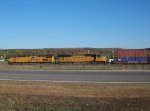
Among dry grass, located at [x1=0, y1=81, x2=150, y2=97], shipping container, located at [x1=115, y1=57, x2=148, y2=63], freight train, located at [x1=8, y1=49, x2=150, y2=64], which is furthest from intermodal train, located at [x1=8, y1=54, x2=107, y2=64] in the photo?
dry grass, located at [x1=0, y1=81, x2=150, y2=97]

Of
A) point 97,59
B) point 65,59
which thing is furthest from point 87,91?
point 65,59


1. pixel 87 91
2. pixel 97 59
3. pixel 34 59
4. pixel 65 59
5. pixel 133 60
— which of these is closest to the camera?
pixel 87 91

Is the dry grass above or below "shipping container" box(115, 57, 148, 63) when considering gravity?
below

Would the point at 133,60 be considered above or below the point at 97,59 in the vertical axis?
below

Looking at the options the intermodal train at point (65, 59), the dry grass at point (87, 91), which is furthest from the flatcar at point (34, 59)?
the dry grass at point (87, 91)

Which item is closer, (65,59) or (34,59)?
(65,59)

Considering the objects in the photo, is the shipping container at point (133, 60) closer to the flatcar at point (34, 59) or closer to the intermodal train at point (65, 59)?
the intermodal train at point (65, 59)

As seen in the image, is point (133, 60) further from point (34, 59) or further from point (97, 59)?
point (34, 59)

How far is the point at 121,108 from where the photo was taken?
13.3 metres

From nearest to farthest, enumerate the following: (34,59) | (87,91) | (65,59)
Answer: (87,91)
(65,59)
(34,59)

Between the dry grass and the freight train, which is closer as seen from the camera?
the dry grass

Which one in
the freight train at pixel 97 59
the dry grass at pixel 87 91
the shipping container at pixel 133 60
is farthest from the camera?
the freight train at pixel 97 59

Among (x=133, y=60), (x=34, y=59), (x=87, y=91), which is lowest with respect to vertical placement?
(x=87, y=91)

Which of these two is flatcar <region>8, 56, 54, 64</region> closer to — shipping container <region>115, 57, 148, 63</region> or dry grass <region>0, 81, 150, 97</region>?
shipping container <region>115, 57, 148, 63</region>
